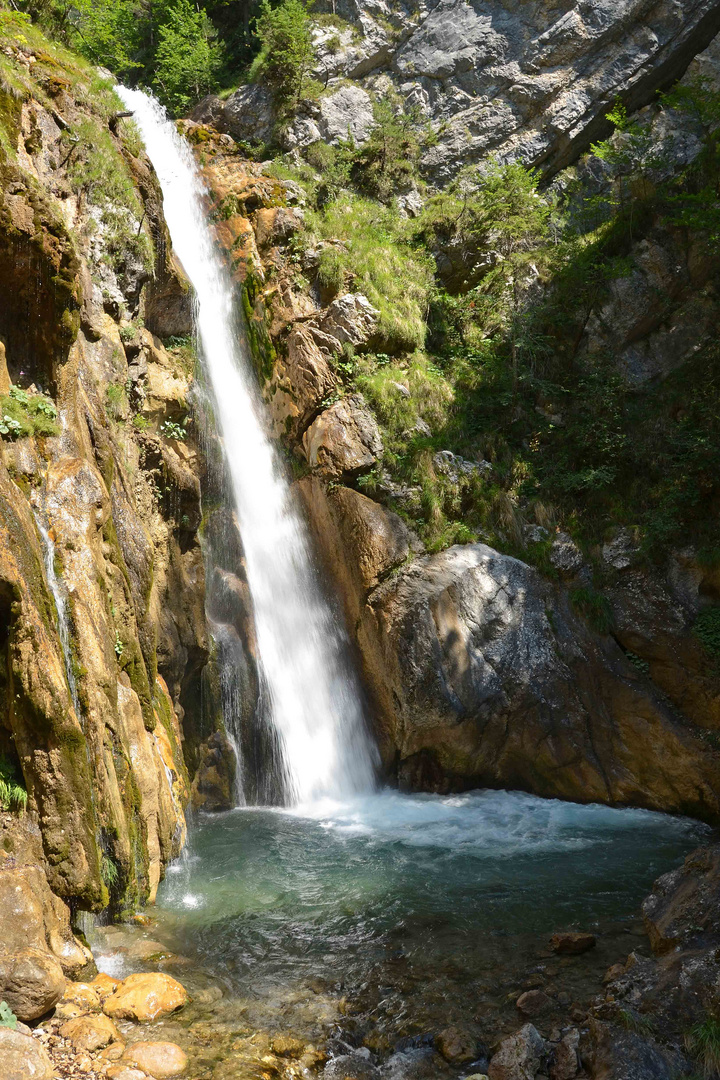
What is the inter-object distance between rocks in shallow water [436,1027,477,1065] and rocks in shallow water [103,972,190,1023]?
6.29 ft

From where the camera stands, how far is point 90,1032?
14.3ft

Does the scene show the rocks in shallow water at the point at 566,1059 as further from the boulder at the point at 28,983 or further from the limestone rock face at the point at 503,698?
the limestone rock face at the point at 503,698

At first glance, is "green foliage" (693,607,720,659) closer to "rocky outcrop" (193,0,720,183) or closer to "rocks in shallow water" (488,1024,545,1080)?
"rocks in shallow water" (488,1024,545,1080)

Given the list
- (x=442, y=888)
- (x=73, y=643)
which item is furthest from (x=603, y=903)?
(x=73, y=643)

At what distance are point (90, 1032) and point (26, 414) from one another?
5197 mm

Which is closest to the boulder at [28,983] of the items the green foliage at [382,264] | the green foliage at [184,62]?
the green foliage at [382,264]

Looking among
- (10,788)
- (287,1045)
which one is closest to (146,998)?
(287,1045)

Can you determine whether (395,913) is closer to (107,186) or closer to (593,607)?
(593,607)

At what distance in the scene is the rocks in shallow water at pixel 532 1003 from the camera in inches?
198

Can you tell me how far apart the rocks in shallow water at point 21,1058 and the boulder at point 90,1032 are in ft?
0.96

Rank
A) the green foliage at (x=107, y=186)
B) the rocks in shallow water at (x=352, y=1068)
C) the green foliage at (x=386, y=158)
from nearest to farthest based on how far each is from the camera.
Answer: the rocks in shallow water at (x=352, y=1068) → the green foliage at (x=107, y=186) → the green foliage at (x=386, y=158)

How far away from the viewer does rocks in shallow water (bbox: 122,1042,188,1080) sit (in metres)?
4.28

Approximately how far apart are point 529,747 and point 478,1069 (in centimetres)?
644

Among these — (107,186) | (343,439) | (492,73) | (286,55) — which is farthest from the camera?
(492,73)
